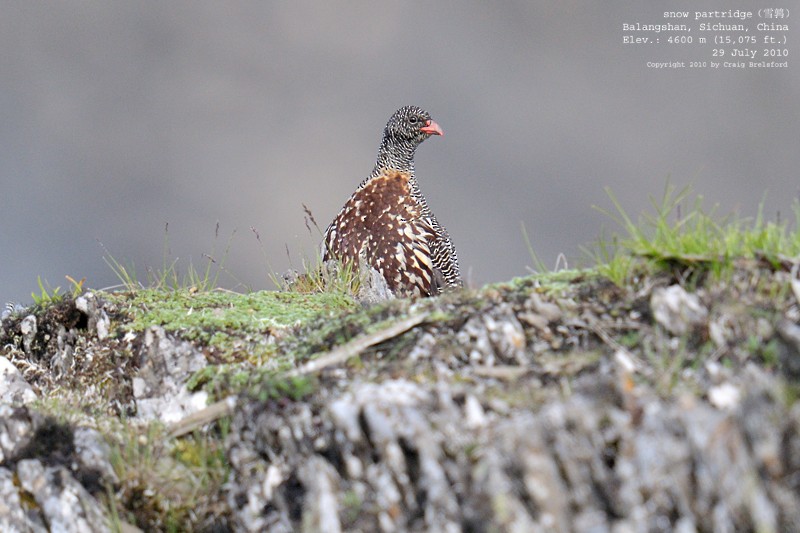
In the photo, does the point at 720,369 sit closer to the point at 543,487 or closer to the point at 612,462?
the point at 612,462

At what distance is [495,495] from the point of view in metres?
2.38

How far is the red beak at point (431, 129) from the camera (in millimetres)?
7023

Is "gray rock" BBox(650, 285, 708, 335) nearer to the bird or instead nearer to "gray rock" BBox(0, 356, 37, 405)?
the bird

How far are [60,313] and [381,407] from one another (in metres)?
3.36

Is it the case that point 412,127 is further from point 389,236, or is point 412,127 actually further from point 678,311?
point 678,311

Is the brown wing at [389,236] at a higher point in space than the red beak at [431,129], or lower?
lower

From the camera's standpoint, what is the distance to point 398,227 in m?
6.65

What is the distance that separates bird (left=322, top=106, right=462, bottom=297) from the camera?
6578 millimetres

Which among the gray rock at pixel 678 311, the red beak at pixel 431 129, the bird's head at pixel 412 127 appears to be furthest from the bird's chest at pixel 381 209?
the gray rock at pixel 678 311

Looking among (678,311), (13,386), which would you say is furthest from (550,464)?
(13,386)

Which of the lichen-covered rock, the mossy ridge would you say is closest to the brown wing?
the mossy ridge

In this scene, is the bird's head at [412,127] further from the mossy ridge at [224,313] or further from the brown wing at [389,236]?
the mossy ridge at [224,313]

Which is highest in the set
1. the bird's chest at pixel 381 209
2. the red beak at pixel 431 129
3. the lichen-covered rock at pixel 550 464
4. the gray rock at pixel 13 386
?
the red beak at pixel 431 129

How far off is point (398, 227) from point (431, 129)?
3.31 feet
